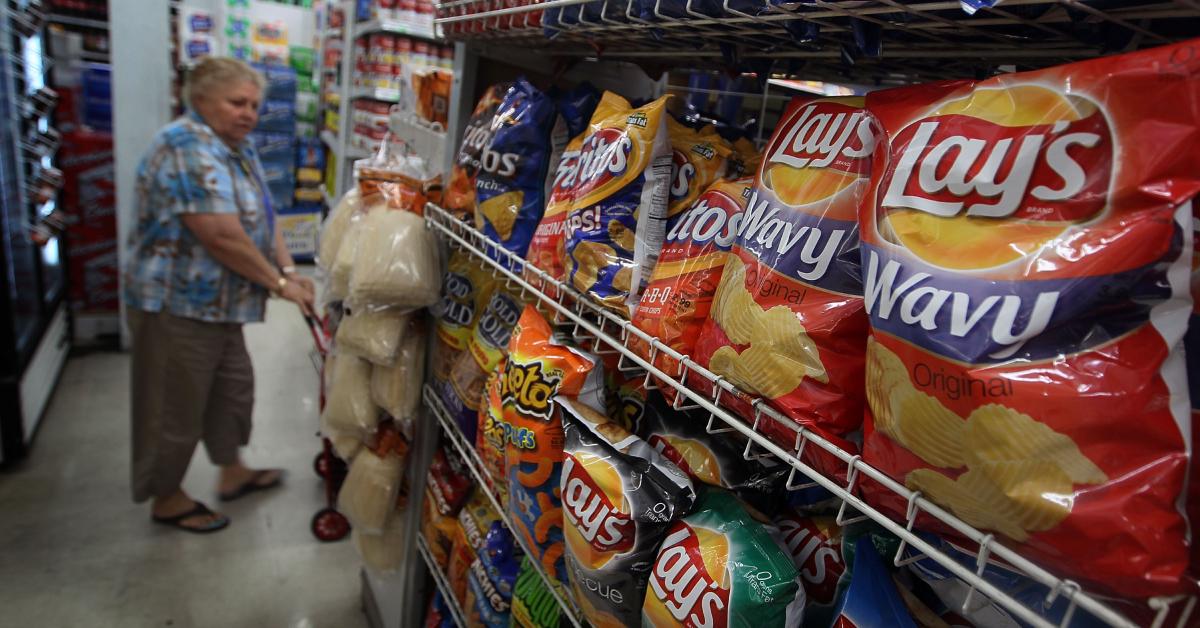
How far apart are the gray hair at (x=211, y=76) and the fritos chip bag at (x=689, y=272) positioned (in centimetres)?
228

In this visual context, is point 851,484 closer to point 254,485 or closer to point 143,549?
point 143,549

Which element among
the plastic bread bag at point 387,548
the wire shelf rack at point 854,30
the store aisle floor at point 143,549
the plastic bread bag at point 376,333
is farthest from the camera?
the store aisle floor at point 143,549

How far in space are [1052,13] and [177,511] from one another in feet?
10.8

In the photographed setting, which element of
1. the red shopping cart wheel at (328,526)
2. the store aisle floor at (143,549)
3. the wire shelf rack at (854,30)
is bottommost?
the store aisle floor at (143,549)

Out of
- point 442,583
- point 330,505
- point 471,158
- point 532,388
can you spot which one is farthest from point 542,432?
point 330,505

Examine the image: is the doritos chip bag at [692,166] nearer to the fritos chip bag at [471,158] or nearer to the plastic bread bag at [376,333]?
the fritos chip bag at [471,158]

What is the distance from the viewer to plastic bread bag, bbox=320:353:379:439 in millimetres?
1961

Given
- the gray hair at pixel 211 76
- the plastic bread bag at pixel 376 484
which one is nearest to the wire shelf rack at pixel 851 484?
the plastic bread bag at pixel 376 484

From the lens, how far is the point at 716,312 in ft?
2.84

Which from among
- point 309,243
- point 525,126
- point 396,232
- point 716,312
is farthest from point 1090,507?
point 309,243

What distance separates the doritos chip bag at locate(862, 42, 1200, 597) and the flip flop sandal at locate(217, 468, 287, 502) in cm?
321

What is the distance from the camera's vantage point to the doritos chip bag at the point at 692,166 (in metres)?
1.11

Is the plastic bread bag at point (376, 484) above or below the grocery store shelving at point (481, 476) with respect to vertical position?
below

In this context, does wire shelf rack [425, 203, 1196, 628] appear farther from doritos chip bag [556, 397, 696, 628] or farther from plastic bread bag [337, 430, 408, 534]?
plastic bread bag [337, 430, 408, 534]
